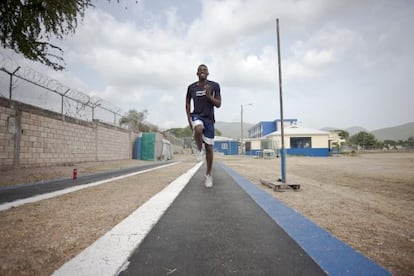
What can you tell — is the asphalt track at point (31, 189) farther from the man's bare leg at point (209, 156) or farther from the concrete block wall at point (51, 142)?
the concrete block wall at point (51, 142)

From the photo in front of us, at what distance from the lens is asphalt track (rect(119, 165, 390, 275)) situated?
1.12 meters

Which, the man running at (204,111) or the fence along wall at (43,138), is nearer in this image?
the man running at (204,111)

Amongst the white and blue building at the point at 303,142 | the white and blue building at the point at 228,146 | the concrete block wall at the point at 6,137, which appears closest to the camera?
the concrete block wall at the point at 6,137

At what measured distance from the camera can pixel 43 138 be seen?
8117 millimetres

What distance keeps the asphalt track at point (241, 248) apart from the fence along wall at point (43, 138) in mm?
7004

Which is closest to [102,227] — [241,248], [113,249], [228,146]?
[113,249]

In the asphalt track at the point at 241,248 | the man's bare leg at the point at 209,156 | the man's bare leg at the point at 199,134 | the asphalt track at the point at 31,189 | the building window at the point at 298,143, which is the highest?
the building window at the point at 298,143

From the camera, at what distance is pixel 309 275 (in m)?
1.08

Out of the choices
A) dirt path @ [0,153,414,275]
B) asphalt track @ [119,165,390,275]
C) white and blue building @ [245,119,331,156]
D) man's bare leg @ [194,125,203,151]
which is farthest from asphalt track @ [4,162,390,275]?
white and blue building @ [245,119,331,156]

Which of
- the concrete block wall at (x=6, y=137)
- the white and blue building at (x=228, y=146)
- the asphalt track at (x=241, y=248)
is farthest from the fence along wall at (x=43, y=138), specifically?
the white and blue building at (x=228, y=146)

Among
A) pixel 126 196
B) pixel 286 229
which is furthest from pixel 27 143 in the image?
pixel 286 229

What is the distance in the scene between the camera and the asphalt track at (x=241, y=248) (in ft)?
3.68

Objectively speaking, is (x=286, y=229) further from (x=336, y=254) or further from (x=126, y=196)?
(x=126, y=196)

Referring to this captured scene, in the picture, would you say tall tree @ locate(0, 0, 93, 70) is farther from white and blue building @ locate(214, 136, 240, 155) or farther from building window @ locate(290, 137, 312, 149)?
white and blue building @ locate(214, 136, 240, 155)
